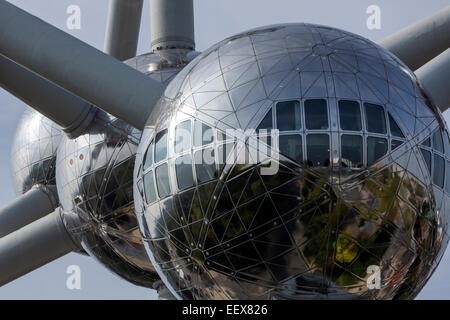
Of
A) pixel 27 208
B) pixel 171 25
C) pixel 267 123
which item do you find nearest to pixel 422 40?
pixel 171 25

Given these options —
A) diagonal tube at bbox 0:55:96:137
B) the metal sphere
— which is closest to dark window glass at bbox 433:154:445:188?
the metal sphere

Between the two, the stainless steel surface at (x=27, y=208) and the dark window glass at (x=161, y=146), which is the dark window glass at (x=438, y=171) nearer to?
the dark window glass at (x=161, y=146)

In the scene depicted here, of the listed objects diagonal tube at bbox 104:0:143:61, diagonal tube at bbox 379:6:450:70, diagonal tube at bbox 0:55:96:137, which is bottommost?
diagonal tube at bbox 0:55:96:137

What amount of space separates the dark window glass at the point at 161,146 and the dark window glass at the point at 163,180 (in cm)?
9

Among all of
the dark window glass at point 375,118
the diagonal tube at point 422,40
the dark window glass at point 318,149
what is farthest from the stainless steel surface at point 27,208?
the dark window glass at point 375,118

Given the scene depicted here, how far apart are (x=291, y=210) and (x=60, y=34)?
3679 mm

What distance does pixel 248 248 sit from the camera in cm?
683

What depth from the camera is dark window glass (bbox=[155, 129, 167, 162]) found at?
290 inches

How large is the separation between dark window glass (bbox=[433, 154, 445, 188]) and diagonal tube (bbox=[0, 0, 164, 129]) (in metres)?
2.96

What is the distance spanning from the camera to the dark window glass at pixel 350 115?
6.88 m

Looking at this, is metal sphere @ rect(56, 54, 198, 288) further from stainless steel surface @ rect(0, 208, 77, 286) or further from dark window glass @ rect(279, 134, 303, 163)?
dark window glass @ rect(279, 134, 303, 163)

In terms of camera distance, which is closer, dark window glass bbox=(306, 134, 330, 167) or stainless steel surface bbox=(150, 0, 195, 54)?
dark window glass bbox=(306, 134, 330, 167)

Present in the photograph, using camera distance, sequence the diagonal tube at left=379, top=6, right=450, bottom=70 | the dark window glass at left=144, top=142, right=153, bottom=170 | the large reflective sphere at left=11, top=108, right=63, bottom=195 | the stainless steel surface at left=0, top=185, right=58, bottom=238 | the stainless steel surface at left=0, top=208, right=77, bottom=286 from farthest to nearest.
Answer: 1. the large reflective sphere at left=11, top=108, right=63, bottom=195
2. the stainless steel surface at left=0, top=185, right=58, bottom=238
3. the diagonal tube at left=379, top=6, right=450, bottom=70
4. the stainless steel surface at left=0, top=208, right=77, bottom=286
5. the dark window glass at left=144, top=142, right=153, bottom=170

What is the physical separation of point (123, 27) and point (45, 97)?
4302mm
